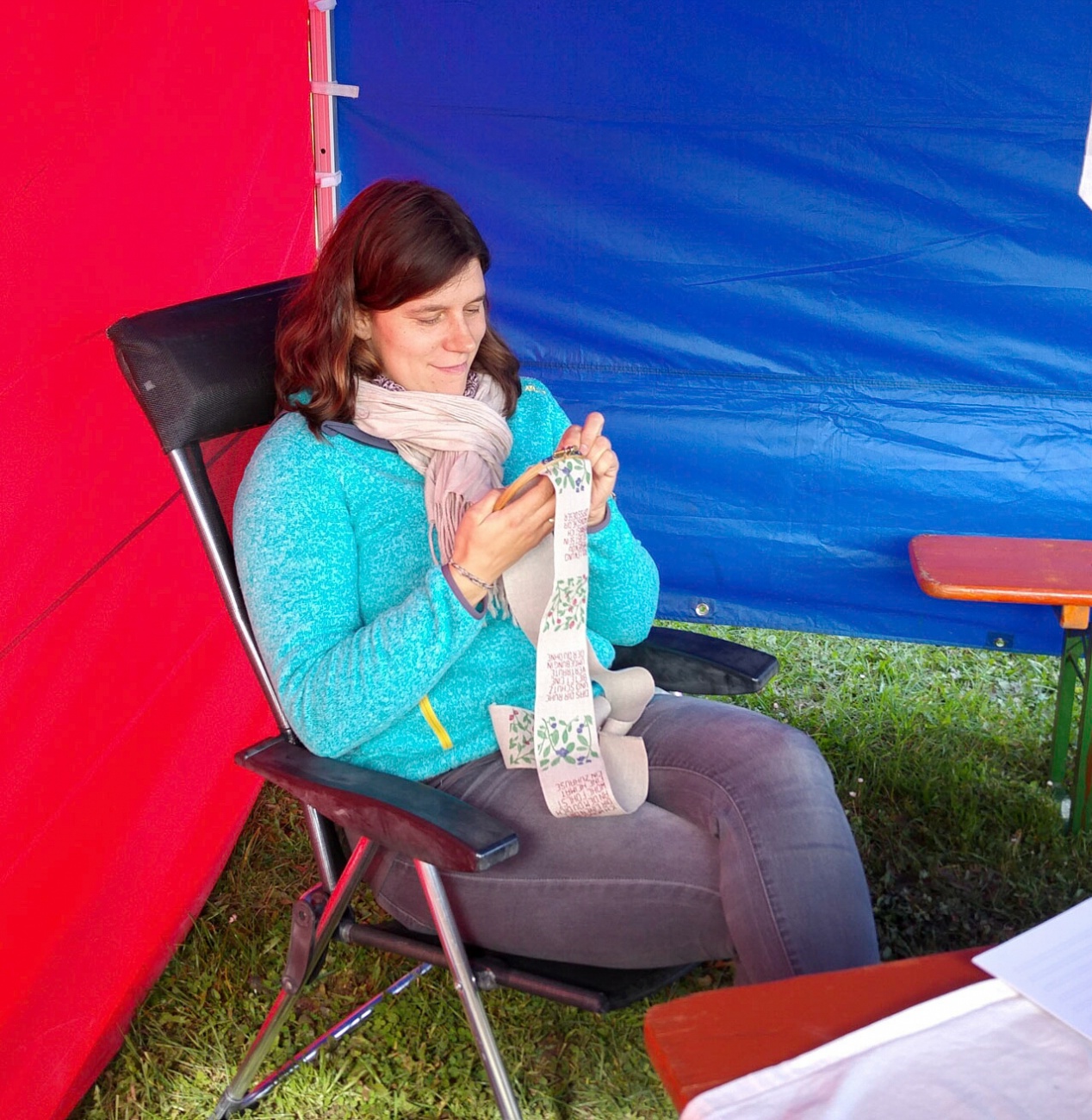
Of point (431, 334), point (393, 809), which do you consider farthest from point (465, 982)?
point (431, 334)

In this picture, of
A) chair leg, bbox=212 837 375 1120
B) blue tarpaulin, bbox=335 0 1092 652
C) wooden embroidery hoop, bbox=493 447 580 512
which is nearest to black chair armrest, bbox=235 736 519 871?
chair leg, bbox=212 837 375 1120

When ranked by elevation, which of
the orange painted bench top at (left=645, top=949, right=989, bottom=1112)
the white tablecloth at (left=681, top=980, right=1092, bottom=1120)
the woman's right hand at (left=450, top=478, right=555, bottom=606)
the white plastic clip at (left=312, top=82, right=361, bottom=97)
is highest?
the white plastic clip at (left=312, top=82, right=361, bottom=97)

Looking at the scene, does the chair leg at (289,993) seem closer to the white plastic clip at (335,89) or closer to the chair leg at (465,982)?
the chair leg at (465,982)

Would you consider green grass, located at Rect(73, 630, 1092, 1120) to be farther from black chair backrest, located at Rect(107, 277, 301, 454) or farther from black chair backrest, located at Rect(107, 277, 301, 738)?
black chair backrest, located at Rect(107, 277, 301, 454)

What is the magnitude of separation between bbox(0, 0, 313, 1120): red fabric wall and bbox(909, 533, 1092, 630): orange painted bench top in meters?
1.52

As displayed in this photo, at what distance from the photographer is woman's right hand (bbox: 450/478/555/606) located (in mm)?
1633

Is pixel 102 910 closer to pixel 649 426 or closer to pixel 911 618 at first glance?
pixel 649 426

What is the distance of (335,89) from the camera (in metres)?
2.83

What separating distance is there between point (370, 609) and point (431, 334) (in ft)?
1.38

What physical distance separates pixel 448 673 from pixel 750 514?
1.36m

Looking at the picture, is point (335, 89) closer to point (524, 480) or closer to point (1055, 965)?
point (524, 480)

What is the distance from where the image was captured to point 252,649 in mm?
1785

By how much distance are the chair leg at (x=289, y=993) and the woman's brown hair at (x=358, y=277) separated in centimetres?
63

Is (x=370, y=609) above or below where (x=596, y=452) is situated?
below
